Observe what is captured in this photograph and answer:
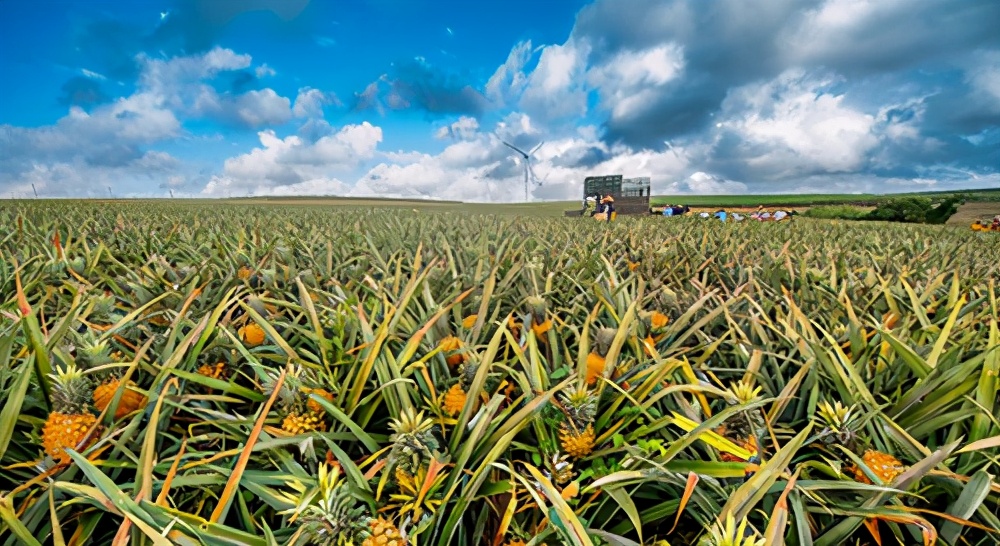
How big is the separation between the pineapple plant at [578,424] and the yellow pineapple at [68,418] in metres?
0.95

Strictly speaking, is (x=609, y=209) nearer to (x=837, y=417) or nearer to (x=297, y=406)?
(x=837, y=417)

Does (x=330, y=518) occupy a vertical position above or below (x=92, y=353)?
below

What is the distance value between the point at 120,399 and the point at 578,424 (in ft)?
3.22

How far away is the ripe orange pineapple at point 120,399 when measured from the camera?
37.4 inches

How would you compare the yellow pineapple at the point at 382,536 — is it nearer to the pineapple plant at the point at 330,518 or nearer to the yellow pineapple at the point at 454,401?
the pineapple plant at the point at 330,518

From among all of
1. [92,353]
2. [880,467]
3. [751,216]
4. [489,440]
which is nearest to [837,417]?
[880,467]

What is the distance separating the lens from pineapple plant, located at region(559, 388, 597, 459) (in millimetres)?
852

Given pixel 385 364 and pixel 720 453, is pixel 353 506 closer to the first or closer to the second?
pixel 385 364

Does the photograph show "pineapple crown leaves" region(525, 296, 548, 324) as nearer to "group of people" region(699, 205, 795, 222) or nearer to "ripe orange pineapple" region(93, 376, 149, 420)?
"ripe orange pineapple" region(93, 376, 149, 420)

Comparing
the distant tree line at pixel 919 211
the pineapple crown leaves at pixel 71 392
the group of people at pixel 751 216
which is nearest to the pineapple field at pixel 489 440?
the pineapple crown leaves at pixel 71 392

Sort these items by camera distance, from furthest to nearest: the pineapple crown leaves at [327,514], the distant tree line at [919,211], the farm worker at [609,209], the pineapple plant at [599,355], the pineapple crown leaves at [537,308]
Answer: the distant tree line at [919,211]
the farm worker at [609,209]
the pineapple crown leaves at [537,308]
the pineapple plant at [599,355]
the pineapple crown leaves at [327,514]

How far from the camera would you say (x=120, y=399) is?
926 millimetres

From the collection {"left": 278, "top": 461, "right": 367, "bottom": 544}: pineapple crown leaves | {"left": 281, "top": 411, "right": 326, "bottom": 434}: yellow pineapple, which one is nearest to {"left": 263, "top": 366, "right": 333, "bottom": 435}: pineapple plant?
{"left": 281, "top": 411, "right": 326, "bottom": 434}: yellow pineapple

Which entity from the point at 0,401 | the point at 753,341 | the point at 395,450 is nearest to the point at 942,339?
the point at 753,341
